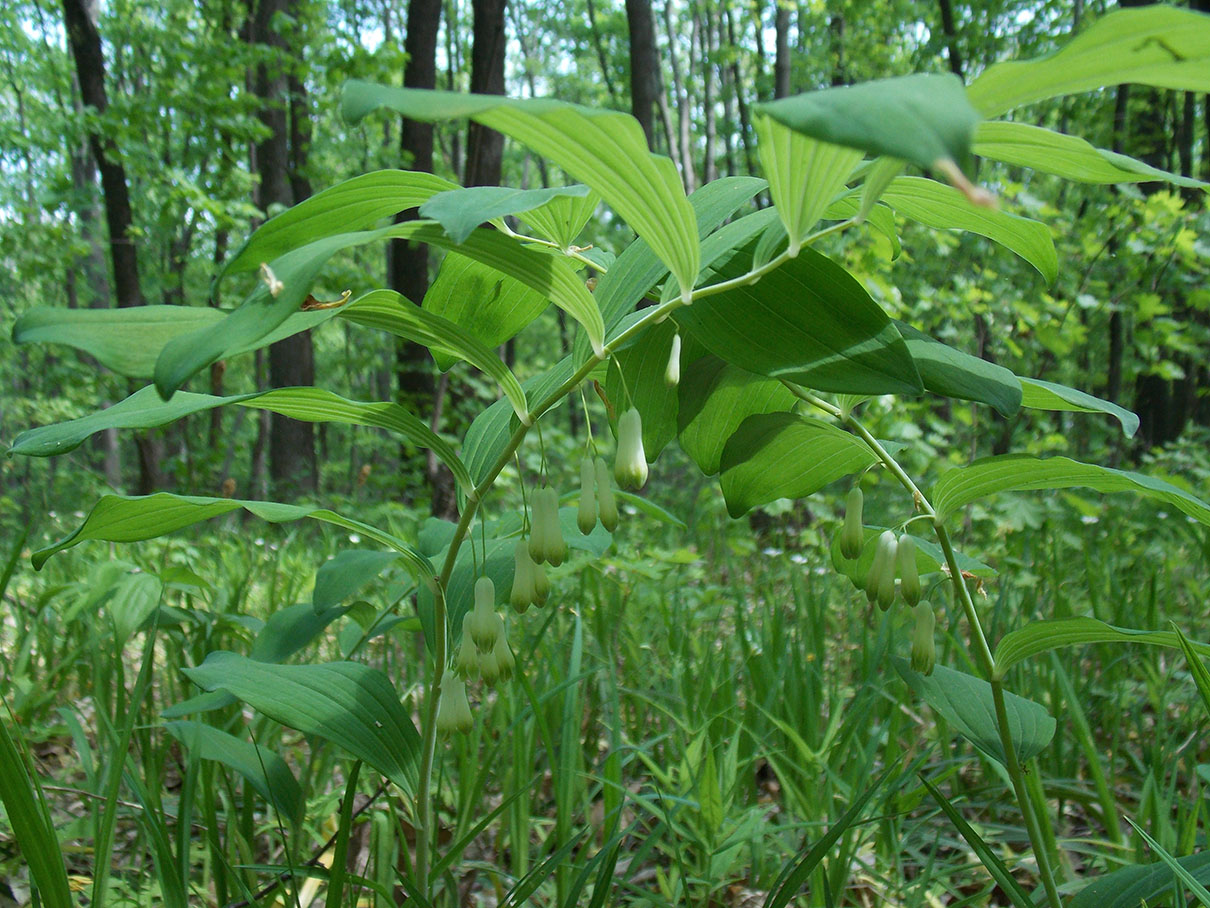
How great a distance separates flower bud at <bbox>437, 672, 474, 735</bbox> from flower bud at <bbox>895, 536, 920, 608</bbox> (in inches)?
21.6

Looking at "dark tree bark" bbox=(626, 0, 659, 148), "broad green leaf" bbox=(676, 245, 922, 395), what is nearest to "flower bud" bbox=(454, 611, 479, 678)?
"broad green leaf" bbox=(676, 245, 922, 395)

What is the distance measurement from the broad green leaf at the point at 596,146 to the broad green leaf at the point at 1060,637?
611mm

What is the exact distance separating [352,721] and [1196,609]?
2.81 metres

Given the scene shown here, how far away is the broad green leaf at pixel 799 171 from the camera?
2.09 ft

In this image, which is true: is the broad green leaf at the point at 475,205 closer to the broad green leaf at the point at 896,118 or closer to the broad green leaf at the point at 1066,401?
the broad green leaf at the point at 896,118

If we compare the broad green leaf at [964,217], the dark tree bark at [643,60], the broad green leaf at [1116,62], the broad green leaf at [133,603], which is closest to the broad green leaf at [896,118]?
the broad green leaf at [1116,62]

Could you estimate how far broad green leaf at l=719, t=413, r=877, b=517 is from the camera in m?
0.96

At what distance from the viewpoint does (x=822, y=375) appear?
0.78 meters

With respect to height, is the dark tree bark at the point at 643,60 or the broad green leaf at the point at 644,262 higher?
the dark tree bark at the point at 643,60

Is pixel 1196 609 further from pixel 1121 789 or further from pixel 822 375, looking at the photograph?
pixel 822 375

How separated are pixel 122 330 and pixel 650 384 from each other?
552 millimetres

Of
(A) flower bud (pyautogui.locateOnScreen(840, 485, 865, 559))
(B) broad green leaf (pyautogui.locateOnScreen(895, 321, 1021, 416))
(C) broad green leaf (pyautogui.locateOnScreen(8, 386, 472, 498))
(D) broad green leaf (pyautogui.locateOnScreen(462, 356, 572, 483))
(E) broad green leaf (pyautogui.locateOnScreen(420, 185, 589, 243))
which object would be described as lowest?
(A) flower bud (pyautogui.locateOnScreen(840, 485, 865, 559))

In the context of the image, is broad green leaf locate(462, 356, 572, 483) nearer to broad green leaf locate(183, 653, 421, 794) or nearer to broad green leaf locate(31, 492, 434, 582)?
broad green leaf locate(31, 492, 434, 582)

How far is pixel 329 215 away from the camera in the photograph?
2.45 feet
